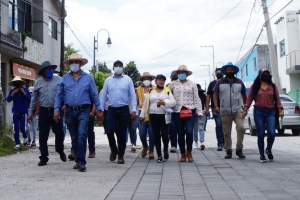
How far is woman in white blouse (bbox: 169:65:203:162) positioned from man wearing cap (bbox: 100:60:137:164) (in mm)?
907

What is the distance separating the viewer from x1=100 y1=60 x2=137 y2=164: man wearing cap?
10.1 m

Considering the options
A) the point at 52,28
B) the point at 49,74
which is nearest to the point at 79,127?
the point at 49,74

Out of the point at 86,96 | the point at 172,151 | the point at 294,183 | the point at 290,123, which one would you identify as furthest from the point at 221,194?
the point at 290,123

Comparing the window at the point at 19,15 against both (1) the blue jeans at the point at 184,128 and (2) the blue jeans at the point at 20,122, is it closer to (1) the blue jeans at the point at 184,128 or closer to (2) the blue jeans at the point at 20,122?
(2) the blue jeans at the point at 20,122

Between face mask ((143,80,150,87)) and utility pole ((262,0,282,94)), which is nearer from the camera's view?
A: face mask ((143,80,150,87))

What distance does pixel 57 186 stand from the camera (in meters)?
6.93

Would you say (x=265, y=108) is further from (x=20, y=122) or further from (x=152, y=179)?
(x=20, y=122)

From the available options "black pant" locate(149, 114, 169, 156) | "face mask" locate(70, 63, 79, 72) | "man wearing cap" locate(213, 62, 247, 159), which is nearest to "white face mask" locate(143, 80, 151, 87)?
"man wearing cap" locate(213, 62, 247, 159)

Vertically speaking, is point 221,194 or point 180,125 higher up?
point 180,125

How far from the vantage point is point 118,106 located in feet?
33.2

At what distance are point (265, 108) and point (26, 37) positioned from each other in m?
16.5

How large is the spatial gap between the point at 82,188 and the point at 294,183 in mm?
2887

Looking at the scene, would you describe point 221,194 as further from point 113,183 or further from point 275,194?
point 113,183

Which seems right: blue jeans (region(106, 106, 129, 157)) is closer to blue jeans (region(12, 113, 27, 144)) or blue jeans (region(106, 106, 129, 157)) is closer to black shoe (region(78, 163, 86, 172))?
black shoe (region(78, 163, 86, 172))
